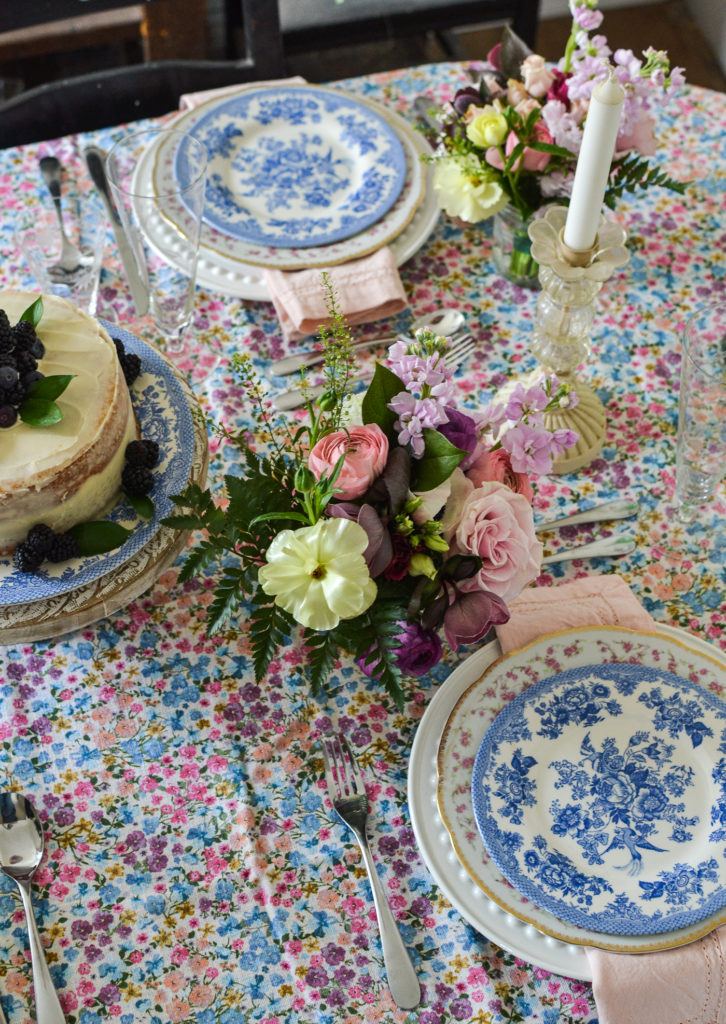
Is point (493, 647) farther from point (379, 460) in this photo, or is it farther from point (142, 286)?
point (142, 286)

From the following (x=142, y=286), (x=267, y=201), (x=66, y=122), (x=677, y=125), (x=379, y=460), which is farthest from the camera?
(x=66, y=122)

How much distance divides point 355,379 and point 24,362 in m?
0.44

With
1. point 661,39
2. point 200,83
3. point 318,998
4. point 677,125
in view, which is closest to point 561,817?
point 318,998

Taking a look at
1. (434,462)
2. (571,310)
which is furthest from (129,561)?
(571,310)

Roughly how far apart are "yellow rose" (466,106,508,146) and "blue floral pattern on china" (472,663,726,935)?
659 mm

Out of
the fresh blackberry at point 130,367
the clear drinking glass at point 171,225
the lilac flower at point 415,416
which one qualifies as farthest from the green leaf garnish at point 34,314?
the lilac flower at point 415,416

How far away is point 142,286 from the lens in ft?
4.52

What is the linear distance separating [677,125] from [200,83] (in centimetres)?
88

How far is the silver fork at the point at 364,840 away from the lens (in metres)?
0.89

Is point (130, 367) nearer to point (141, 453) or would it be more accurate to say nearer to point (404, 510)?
point (141, 453)

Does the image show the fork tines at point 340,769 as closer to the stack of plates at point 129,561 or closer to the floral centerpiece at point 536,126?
the stack of plates at point 129,561

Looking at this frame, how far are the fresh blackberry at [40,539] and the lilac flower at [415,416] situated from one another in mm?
388

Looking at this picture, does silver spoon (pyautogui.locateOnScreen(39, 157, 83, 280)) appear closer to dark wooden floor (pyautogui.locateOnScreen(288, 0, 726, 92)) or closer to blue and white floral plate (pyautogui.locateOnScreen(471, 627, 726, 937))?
blue and white floral plate (pyautogui.locateOnScreen(471, 627, 726, 937))

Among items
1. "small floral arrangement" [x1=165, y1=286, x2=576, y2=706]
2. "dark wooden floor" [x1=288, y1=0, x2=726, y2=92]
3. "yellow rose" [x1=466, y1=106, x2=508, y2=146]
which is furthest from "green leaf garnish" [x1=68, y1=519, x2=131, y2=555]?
"dark wooden floor" [x1=288, y1=0, x2=726, y2=92]
